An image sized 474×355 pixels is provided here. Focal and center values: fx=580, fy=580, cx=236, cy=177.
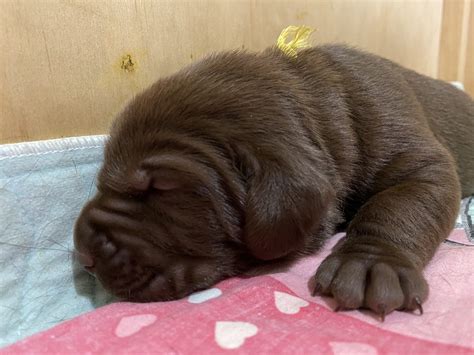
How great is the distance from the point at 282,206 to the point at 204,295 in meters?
0.33

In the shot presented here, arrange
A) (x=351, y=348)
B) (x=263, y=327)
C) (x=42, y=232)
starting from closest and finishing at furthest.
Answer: (x=351, y=348), (x=263, y=327), (x=42, y=232)

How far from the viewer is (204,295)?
1.60m

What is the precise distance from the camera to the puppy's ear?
154 cm

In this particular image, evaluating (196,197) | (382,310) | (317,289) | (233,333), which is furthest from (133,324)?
(382,310)

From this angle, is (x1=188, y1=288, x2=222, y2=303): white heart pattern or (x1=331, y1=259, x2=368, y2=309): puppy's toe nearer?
(x1=331, y1=259, x2=368, y2=309): puppy's toe

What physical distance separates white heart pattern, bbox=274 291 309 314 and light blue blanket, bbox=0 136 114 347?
1.95ft

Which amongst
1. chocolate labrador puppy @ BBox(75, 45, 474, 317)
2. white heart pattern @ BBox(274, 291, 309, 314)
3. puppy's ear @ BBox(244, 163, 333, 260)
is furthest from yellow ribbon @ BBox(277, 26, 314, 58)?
white heart pattern @ BBox(274, 291, 309, 314)

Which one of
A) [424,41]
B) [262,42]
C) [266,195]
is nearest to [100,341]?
[266,195]

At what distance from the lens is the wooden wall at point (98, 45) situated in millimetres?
1753

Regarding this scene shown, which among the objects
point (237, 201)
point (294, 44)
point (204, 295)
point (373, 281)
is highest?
point (294, 44)

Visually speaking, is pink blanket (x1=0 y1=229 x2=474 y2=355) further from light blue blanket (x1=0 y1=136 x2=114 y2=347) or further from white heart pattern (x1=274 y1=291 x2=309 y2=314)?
light blue blanket (x1=0 y1=136 x2=114 y2=347)

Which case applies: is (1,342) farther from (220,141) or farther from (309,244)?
(309,244)

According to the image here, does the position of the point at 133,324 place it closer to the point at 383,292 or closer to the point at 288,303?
the point at 288,303

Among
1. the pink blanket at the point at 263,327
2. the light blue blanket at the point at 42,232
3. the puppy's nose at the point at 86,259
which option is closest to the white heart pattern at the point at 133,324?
the pink blanket at the point at 263,327
